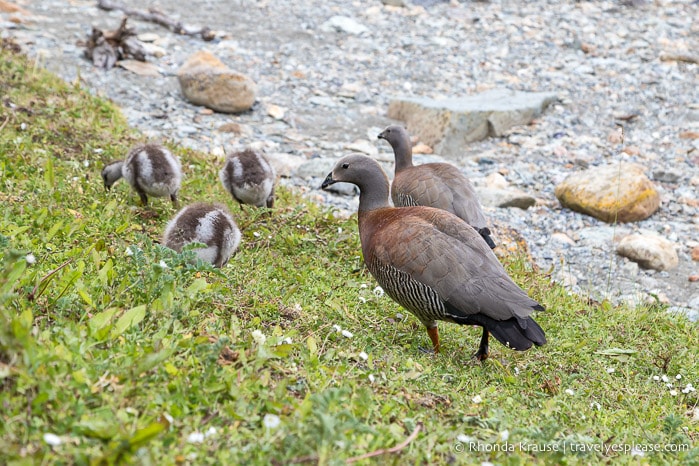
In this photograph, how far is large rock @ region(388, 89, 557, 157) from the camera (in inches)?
487

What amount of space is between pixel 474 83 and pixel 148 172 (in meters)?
9.05

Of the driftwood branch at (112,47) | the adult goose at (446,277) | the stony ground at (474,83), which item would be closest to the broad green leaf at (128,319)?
the adult goose at (446,277)

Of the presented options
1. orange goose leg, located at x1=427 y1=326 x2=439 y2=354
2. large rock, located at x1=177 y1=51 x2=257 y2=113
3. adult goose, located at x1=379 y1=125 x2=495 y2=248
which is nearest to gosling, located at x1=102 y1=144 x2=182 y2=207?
adult goose, located at x1=379 y1=125 x2=495 y2=248

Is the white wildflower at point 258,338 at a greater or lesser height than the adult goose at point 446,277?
greater

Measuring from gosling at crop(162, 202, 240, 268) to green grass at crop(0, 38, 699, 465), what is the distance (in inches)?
10.7

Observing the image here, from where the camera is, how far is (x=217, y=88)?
12125 mm

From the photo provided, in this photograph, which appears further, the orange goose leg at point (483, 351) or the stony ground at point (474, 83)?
the stony ground at point (474, 83)

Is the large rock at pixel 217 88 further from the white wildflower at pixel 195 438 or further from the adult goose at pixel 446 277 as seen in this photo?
the white wildflower at pixel 195 438

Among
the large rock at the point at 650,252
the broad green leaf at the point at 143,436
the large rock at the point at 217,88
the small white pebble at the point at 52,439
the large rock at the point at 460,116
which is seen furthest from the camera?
the large rock at the point at 460,116

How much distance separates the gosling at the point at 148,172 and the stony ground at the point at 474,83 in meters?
1.83

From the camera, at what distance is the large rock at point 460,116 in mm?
12367

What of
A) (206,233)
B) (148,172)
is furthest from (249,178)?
(206,233)

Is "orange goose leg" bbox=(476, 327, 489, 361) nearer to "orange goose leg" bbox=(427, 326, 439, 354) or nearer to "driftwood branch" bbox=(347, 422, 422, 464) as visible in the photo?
"orange goose leg" bbox=(427, 326, 439, 354)

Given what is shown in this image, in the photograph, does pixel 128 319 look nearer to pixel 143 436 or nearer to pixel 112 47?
pixel 143 436
